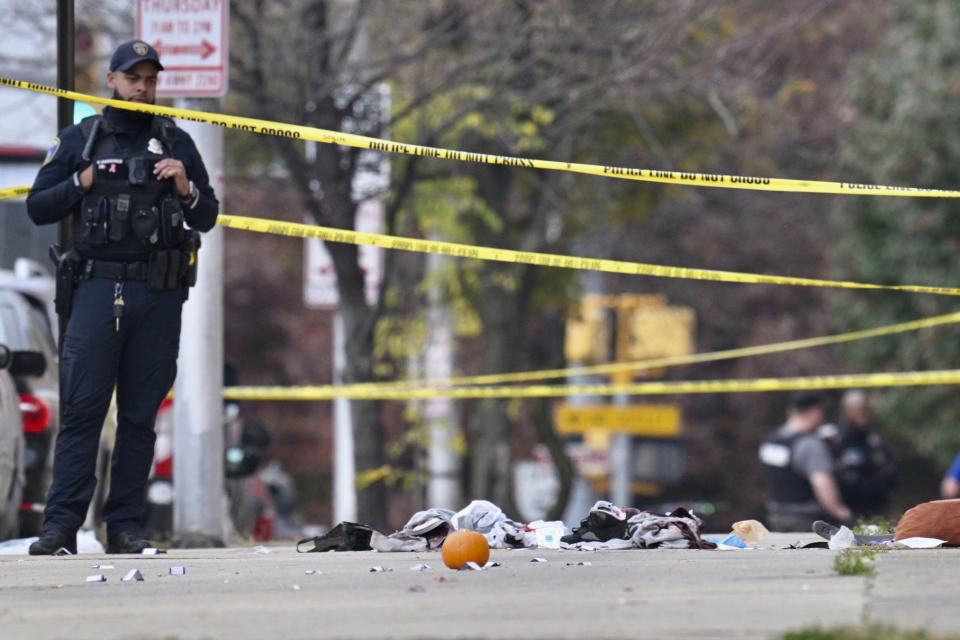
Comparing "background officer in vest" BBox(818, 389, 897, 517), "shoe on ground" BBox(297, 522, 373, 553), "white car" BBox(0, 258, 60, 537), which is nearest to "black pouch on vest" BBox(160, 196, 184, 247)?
"shoe on ground" BBox(297, 522, 373, 553)

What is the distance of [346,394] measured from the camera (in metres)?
11.7

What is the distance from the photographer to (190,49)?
9.73m

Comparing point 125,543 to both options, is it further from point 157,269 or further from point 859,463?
point 859,463

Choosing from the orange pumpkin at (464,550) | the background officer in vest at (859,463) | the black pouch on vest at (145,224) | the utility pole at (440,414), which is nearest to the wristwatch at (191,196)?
the black pouch on vest at (145,224)

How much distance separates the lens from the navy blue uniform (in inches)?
293

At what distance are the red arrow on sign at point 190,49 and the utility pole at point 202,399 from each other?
0.45 m

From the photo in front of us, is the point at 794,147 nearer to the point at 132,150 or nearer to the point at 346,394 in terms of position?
the point at 346,394

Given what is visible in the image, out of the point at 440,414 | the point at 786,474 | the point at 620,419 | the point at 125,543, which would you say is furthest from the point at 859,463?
the point at 125,543

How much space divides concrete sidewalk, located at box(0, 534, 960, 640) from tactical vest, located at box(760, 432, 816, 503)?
22.6 ft

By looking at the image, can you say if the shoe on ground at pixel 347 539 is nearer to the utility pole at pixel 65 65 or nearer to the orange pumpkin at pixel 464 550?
the orange pumpkin at pixel 464 550

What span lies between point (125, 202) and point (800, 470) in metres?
7.51

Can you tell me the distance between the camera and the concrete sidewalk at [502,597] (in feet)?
16.2

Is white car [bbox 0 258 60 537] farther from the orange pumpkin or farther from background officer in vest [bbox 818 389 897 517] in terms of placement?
background officer in vest [bbox 818 389 897 517]

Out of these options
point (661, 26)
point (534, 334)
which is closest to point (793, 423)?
point (661, 26)
